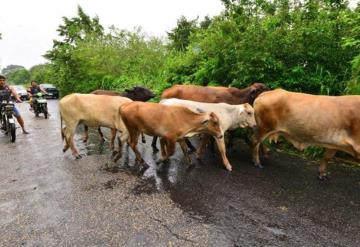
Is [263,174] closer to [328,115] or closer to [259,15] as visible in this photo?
[328,115]

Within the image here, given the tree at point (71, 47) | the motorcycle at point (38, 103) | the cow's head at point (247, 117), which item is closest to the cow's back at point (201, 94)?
the cow's head at point (247, 117)

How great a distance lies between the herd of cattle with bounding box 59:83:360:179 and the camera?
17.6 feet

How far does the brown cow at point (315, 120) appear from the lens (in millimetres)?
5270

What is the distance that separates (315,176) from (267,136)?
1097 mm

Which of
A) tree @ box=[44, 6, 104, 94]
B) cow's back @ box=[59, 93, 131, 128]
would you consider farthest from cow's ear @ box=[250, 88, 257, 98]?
tree @ box=[44, 6, 104, 94]

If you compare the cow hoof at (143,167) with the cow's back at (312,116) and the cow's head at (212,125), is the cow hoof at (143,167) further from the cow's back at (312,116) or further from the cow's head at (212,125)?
the cow's back at (312,116)

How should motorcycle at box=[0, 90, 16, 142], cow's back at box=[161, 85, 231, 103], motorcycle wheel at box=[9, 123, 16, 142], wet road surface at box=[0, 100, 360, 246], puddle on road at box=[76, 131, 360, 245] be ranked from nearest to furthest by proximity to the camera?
wet road surface at box=[0, 100, 360, 246] < puddle on road at box=[76, 131, 360, 245] < cow's back at box=[161, 85, 231, 103] < motorcycle wheel at box=[9, 123, 16, 142] < motorcycle at box=[0, 90, 16, 142]

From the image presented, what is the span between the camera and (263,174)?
19.5ft

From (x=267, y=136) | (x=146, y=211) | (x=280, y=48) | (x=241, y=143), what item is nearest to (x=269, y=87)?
(x=280, y=48)

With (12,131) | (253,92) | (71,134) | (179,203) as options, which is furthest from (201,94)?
(12,131)

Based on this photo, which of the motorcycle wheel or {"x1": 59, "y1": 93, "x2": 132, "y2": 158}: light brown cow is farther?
the motorcycle wheel

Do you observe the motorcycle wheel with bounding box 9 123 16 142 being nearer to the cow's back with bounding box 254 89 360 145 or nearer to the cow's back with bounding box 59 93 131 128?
the cow's back with bounding box 59 93 131 128

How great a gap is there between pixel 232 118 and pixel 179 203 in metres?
2.54

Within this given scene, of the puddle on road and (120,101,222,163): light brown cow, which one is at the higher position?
(120,101,222,163): light brown cow
